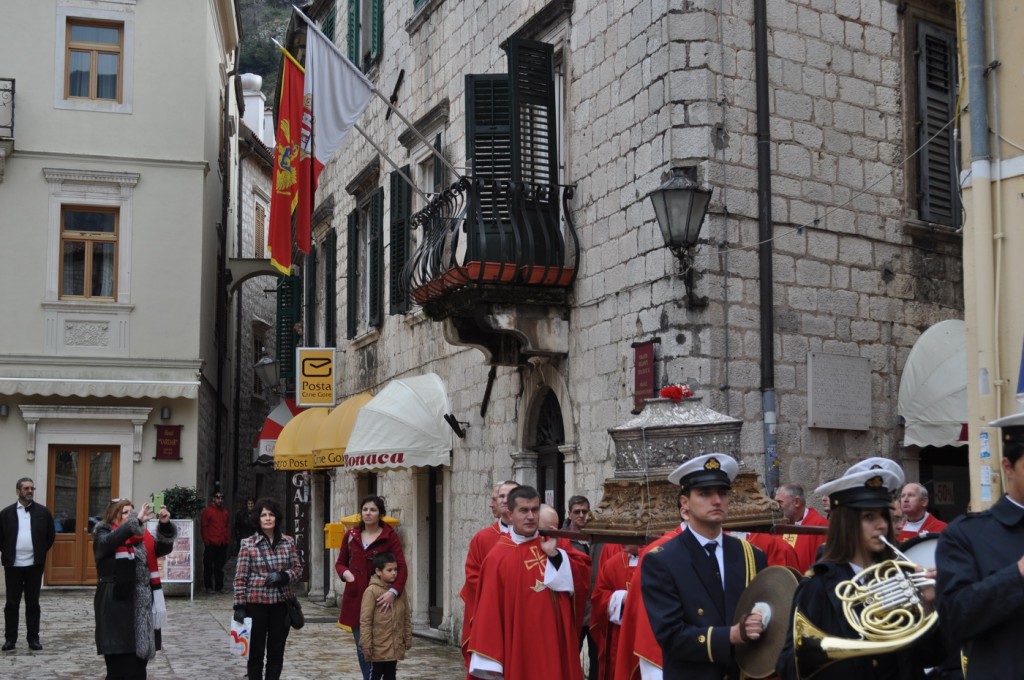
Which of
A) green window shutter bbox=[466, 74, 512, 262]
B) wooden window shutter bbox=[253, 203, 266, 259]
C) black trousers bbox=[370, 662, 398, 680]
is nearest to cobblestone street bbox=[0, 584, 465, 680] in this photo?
black trousers bbox=[370, 662, 398, 680]

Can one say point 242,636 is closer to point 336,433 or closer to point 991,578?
point 991,578

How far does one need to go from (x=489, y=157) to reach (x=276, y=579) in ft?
15.4

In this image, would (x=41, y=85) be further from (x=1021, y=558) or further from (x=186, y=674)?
(x=1021, y=558)

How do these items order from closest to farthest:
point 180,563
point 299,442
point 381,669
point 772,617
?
point 772,617
point 381,669
point 299,442
point 180,563

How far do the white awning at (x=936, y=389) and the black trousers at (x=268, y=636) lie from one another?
554cm

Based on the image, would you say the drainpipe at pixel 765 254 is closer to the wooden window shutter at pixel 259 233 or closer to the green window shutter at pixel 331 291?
the green window shutter at pixel 331 291

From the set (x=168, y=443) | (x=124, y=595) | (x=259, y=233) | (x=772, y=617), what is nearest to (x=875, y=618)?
(x=772, y=617)

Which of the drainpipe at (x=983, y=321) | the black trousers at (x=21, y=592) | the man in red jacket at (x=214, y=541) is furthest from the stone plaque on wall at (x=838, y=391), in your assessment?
the man in red jacket at (x=214, y=541)

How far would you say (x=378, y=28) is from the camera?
67.5 ft

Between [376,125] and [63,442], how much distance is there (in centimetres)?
805

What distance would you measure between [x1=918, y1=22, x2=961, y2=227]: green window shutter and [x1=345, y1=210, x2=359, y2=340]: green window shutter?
10392mm

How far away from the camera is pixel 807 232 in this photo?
12117 millimetres

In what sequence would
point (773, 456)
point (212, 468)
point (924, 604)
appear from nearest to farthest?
point (924, 604) → point (773, 456) → point (212, 468)

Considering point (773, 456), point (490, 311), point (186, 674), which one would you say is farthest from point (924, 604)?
point (186, 674)
